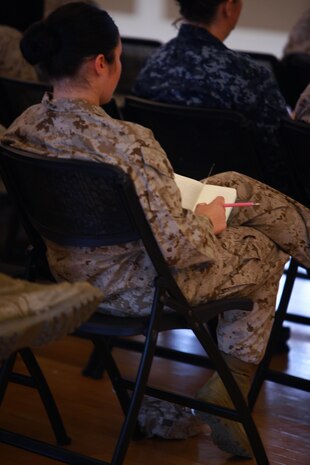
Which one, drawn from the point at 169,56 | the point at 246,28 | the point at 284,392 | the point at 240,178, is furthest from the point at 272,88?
the point at 246,28

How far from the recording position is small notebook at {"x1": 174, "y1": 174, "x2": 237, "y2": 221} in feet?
8.29

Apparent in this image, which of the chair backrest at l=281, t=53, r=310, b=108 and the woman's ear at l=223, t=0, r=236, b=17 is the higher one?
the woman's ear at l=223, t=0, r=236, b=17

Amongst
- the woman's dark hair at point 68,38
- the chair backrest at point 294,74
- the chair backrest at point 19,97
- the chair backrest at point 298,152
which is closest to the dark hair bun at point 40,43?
the woman's dark hair at point 68,38

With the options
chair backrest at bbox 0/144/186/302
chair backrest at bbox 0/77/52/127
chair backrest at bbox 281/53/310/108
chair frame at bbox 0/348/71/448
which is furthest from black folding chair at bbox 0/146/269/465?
chair backrest at bbox 281/53/310/108

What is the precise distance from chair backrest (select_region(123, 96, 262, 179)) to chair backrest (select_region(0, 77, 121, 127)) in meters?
0.21

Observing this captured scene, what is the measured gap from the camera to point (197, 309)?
243 cm

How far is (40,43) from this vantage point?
241cm

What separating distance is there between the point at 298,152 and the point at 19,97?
114 cm

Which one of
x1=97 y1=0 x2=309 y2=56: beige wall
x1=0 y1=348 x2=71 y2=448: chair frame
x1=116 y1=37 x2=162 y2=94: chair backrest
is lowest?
x1=97 y1=0 x2=309 y2=56: beige wall

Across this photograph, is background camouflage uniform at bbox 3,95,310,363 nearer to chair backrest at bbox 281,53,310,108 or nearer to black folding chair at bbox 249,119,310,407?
black folding chair at bbox 249,119,310,407

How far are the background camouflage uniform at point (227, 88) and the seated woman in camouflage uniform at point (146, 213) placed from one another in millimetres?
552

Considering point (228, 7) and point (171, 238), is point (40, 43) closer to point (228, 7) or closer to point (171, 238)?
point (171, 238)

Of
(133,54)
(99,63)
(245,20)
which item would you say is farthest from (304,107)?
(245,20)

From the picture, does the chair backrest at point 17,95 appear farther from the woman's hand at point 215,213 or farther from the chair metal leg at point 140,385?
the chair metal leg at point 140,385
